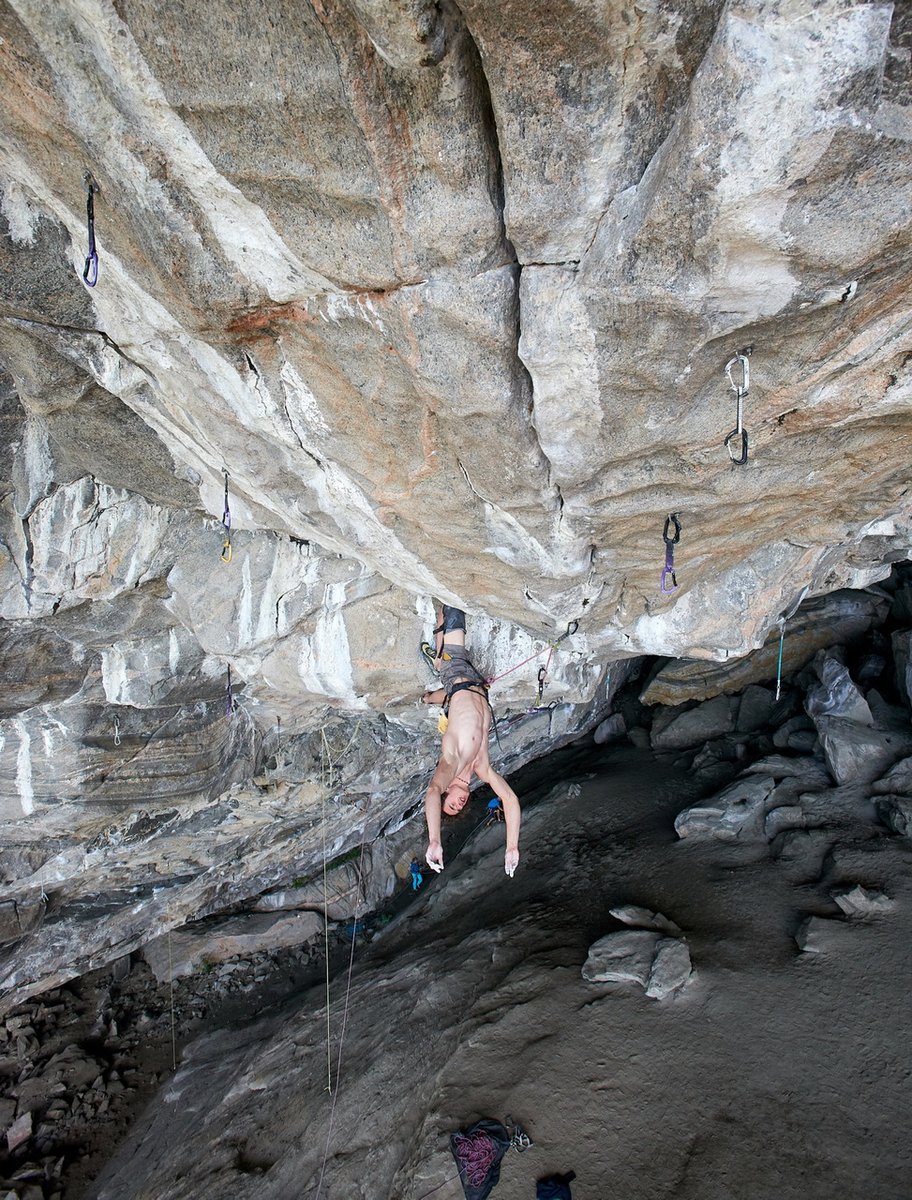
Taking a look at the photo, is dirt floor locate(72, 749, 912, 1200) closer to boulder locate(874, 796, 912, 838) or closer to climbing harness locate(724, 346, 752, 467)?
boulder locate(874, 796, 912, 838)

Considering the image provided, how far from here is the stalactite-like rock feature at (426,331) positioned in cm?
255

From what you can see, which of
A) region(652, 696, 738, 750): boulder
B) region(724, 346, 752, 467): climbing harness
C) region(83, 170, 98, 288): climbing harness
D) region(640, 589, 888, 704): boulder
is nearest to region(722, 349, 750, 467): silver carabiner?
region(724, 346, 752, 467): climbing harness

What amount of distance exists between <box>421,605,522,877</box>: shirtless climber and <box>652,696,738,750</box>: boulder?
25.8ft

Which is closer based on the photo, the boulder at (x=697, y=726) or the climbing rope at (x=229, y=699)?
the climbing rope at (x=229, y=699)

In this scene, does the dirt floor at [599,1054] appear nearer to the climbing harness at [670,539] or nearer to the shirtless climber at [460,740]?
the shirtless climber at [460,740]

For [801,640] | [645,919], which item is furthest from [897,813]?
[801,640]

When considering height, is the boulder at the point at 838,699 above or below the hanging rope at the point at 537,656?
below

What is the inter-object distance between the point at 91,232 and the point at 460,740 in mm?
5049

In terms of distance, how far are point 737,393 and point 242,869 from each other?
1184 cm

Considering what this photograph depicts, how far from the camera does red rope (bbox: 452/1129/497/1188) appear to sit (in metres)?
5.94

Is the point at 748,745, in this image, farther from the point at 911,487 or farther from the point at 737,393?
the point at 737,393

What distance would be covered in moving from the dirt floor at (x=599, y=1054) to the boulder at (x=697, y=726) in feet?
8.94

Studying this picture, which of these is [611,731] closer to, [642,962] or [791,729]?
[791,729]

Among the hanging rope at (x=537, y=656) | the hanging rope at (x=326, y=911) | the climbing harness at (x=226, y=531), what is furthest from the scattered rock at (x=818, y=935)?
the climbing harness at (x=226, y=531)
